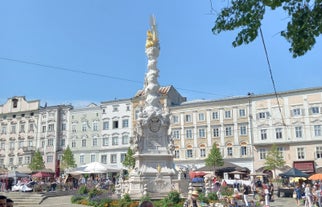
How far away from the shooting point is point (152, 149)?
27859 mm

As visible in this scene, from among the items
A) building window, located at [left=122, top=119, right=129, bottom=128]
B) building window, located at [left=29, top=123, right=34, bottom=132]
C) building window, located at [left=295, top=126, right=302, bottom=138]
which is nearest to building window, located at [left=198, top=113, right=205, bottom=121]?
building window, located at [left=122, top=119, right=129, bottom=128]

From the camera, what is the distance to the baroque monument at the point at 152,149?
26.2m

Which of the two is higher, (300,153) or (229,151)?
(229,151)

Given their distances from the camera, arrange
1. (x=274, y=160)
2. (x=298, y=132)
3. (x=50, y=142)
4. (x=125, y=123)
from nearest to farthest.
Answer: (x=274, y=160)
(x=298, y=132)
(x=125, y=123)
(x=50, y=142)

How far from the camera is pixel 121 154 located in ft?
221

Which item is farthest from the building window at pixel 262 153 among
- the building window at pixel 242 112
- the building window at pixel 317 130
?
the building window at pixel 317 130

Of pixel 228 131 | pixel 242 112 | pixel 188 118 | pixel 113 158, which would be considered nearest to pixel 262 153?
pixel 228 131

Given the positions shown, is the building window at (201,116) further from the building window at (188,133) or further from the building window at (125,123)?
the building window at (125,123)

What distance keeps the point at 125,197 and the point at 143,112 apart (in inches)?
306

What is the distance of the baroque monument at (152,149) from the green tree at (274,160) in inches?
1112

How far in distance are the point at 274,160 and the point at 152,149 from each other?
2944 cm

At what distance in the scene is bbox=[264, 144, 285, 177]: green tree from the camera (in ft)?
171

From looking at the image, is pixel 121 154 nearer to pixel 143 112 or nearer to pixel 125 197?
pixel 143 112

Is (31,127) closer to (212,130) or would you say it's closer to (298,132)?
(212,130)
